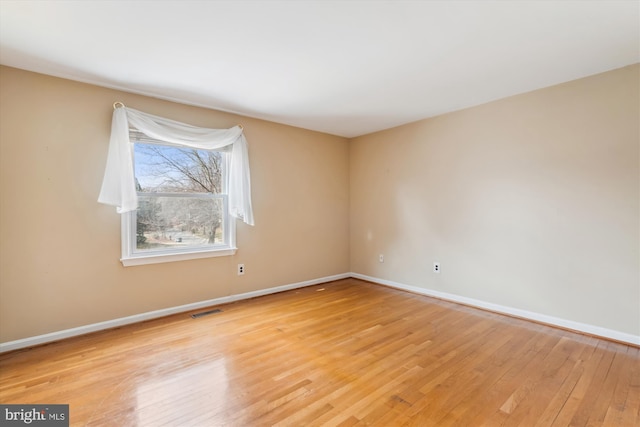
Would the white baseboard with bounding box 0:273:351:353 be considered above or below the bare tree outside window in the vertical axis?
below

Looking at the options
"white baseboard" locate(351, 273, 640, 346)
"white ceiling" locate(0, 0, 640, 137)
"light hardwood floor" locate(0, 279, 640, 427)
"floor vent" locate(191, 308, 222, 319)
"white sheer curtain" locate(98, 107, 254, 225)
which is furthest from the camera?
"floor vent" locate(191, 308, 222, 319)

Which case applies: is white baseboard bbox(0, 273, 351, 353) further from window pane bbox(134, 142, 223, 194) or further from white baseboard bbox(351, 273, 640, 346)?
white baseboard bbox(351, 273, 640, 346)

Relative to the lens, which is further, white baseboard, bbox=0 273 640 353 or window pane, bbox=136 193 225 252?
window pane, bbox=136 193 225 252

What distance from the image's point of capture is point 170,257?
10.5ft

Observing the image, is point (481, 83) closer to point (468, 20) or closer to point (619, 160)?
point (468, 20)

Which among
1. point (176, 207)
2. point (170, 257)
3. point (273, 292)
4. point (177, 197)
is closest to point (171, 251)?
point (170, 257)

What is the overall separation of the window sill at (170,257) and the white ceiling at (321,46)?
1669 mm

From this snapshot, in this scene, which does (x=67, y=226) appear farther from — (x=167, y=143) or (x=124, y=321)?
(x=167, y=143)

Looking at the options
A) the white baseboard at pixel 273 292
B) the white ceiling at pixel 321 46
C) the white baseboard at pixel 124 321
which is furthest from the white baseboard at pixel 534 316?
the white ceiling at pixel 321 46

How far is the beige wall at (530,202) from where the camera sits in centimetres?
256

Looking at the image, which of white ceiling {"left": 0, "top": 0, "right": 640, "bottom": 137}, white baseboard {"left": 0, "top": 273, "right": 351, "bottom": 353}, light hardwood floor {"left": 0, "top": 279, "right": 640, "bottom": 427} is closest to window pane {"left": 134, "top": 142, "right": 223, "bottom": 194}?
white ceiling {"left": 0, "top": 0, "right": 640, "bottom": 137}

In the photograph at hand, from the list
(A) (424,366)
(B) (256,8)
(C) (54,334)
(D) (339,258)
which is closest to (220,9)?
(B) (256,8)

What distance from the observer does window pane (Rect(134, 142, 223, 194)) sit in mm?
3109

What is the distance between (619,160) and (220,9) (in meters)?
3.35
